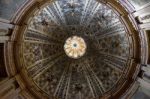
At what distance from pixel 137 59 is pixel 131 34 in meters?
1.10

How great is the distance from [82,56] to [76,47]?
674mm

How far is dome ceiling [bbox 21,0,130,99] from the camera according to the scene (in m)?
15.2

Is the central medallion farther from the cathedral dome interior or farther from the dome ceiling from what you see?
the dome ceiling

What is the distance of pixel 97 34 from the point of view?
16.7 metres

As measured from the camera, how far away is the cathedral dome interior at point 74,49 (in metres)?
12.7

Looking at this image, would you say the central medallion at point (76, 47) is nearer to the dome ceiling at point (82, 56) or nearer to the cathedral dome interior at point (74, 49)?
the cathedral dome interior at point (74, 49)

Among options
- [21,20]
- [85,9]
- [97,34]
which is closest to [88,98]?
[97,34]

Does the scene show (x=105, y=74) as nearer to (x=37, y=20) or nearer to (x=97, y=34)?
(x=97, y=34)

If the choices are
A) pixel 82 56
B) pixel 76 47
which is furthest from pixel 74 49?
pixel 82 56

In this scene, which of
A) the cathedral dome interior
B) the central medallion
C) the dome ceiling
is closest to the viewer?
the cathedral dome interior

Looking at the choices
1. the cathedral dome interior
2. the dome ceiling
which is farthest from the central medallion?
the dome ceiling

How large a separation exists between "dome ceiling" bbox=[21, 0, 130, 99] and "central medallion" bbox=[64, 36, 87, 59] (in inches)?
7.7

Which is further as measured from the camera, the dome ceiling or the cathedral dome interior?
the dome ceiling

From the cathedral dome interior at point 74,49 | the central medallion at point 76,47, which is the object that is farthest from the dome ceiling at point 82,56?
the central medallion at point 76,47
